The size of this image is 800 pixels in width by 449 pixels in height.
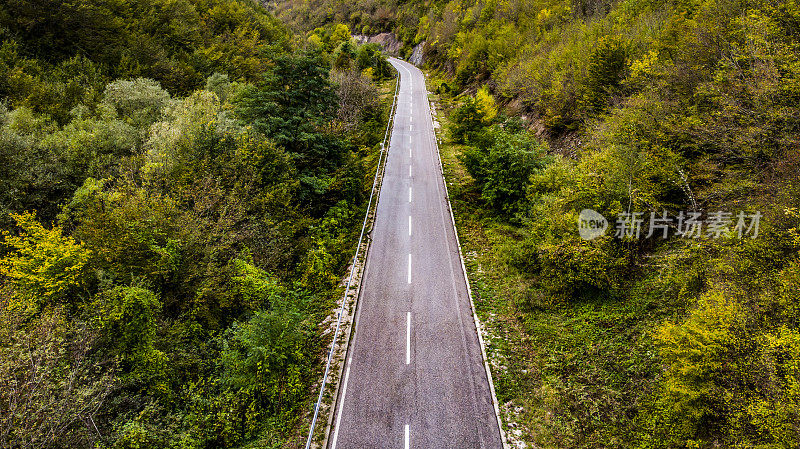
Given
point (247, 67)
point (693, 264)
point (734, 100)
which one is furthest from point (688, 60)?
point (247, 67)

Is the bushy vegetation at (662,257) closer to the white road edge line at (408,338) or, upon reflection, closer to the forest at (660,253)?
the forest at (660,253)

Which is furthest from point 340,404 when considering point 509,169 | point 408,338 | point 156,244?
point 509,169

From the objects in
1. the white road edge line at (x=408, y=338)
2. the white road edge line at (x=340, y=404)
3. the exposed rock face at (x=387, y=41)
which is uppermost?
the exposed rock face at (x=387, y=41)

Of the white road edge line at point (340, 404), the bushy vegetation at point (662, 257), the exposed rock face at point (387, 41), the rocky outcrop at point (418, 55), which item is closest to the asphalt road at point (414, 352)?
the white road edge line at point (340, 404)

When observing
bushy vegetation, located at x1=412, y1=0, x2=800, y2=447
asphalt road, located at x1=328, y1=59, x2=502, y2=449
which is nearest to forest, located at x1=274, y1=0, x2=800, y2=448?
bushy vegetation, located at x1=412, y1=0, x2=800, y2=447

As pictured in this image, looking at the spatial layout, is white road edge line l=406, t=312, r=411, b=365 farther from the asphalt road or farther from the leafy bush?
the leafy bush

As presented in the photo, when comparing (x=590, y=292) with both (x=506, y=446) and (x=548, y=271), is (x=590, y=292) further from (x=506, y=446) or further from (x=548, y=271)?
(x=506, y=446)
